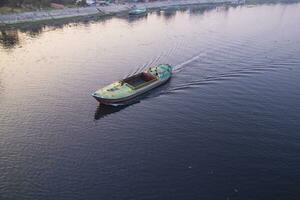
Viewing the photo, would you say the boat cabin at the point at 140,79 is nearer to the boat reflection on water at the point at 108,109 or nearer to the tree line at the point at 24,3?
the boat reflection on water at the point at 108,109

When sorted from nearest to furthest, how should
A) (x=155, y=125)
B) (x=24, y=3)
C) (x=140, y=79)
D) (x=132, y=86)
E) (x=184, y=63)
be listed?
(x=155, y=125) → (x=132, y=86) → (x=140, y=79) → (x=184, y=63) → (x=24, y=3)

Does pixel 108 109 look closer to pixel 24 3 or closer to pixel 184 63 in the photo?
pixel 184 63

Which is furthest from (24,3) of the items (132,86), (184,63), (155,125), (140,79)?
(155,125)

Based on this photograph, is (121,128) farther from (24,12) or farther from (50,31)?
(24,12)

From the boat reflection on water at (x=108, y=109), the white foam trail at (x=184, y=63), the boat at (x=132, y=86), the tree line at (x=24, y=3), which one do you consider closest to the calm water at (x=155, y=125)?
the boat reflection on water at (x=108, y=109)

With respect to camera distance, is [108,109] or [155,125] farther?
[108,109]

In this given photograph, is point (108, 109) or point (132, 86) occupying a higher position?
point (132, 86)
